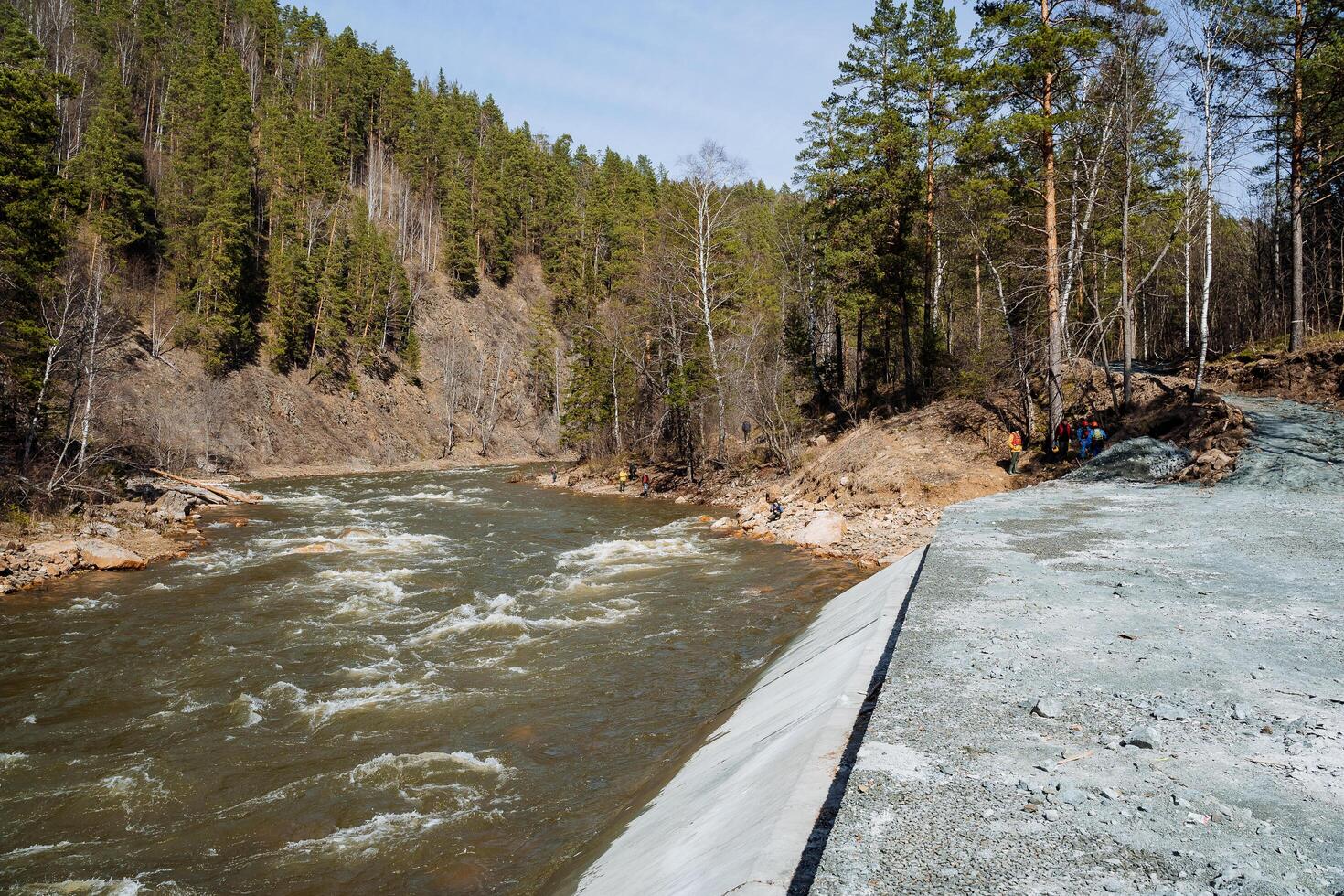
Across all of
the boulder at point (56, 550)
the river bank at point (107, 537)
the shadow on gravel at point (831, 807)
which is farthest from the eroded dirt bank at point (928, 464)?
the boulder at point (56, 550)

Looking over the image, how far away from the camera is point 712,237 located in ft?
107

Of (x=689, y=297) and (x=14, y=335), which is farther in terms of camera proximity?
(x=689, y=297)

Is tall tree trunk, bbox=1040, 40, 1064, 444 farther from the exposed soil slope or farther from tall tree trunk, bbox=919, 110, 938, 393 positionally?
tall tree trunk, bbox=919, 110, 938, 393

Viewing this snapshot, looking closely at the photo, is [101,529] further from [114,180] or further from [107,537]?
[114,180]

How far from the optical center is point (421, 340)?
205 feet

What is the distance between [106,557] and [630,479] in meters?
21.9

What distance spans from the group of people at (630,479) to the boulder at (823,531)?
14747mm

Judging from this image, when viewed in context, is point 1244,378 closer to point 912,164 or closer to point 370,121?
point 912,164

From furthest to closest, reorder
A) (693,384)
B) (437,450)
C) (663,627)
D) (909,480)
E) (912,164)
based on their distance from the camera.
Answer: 1. (437,450)
2. (693,384)
3. (912,164)
4. (909,480)
5. (663,627)

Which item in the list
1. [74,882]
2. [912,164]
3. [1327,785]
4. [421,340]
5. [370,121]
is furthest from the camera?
[370,121]

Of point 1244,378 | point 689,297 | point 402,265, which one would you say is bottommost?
point 1244,378

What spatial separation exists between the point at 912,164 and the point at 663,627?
70.4ft

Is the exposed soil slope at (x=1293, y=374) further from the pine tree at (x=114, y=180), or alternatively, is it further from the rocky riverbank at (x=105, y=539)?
the pine tree at (x=114, y=180)

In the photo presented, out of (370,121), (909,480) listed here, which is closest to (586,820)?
(909,480)
